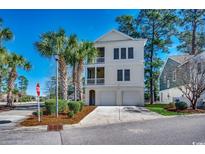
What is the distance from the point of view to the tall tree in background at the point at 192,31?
21.7m

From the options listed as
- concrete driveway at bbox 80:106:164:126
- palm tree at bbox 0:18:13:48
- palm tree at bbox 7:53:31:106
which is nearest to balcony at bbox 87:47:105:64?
palm tree at bbox 7:53:31:106

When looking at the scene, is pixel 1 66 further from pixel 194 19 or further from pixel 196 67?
pixel 194 19

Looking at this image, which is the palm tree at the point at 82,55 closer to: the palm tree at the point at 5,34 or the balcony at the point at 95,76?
the balcony at the point at 95,76

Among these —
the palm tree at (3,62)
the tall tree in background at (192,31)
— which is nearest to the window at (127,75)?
the tall tree in background at (192,31)

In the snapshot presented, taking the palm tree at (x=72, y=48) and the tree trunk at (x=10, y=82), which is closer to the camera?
the palm tree at (x=72, y=48)

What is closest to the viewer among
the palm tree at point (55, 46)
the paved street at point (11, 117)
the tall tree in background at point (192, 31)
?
the paved street at point (11, 117)

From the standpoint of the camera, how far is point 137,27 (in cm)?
2547

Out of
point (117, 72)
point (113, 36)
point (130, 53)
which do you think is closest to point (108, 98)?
point (117, 72)

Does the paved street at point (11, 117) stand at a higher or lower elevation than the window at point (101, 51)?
lower

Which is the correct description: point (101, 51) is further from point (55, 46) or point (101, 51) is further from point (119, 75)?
point (55, 46)

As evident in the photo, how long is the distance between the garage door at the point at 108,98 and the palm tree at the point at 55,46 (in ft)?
20.1

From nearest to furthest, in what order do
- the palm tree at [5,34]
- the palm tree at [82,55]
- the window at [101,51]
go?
1. the palm tree at [5,34]
2. the palm tree at [82,55]
3. the window at [101,51]

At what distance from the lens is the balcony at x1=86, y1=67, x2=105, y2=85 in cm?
2111

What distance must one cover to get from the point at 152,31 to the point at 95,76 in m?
7.91
